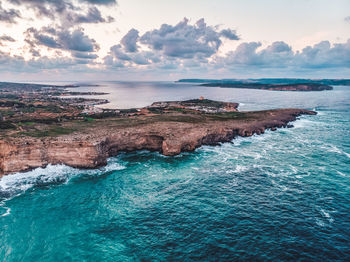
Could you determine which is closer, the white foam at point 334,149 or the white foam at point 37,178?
the white foam at point 37,178

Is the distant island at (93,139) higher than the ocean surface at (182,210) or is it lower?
higher

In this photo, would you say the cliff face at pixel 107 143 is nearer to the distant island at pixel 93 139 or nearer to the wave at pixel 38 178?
the distant island at pixel 93 139

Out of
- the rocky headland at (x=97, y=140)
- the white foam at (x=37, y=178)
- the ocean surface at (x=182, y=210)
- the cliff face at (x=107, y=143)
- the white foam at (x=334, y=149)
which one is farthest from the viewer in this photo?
the white foam at (x=334, y=149)

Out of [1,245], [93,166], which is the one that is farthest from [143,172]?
[1,245]

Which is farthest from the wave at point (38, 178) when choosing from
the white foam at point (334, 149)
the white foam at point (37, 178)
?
the white foam at point (334, 149)

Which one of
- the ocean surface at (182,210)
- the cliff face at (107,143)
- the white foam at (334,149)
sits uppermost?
the cliff face at (107,143)

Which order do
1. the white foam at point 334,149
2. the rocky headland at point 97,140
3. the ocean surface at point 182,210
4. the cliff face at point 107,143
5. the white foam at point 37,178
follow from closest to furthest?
the ocean surface at point 182,210 → the white foam at point 37,178 → the cliff face at point 107,143 → the rocky headland at point 97,140 → the white foam at point 334,149

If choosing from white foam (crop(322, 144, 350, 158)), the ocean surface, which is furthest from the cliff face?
white foam (crop(322, 144, 350, 158))

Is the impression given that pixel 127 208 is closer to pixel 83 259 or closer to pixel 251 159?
pixel 83 259
